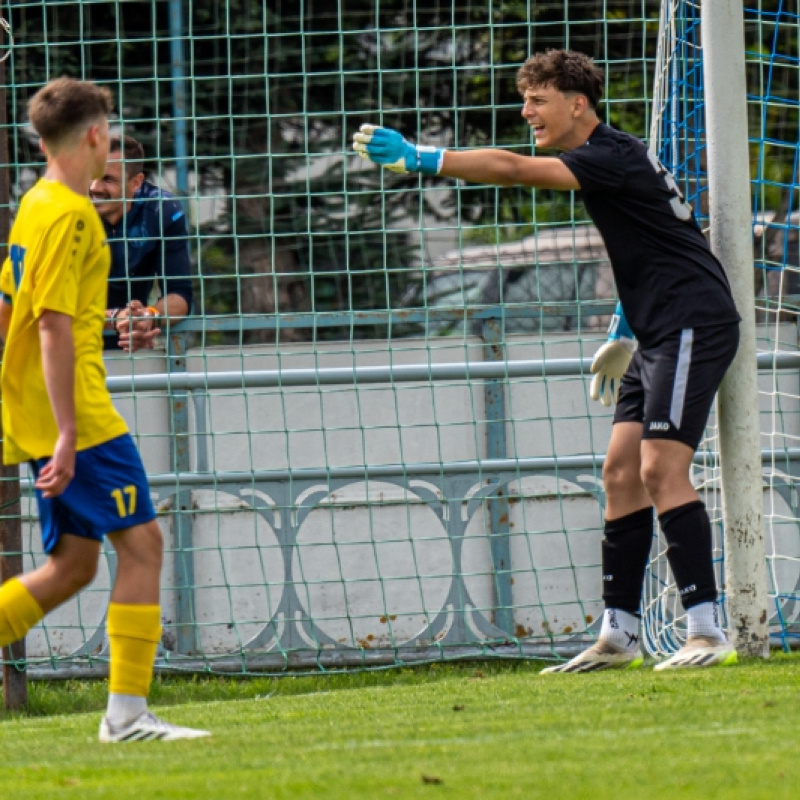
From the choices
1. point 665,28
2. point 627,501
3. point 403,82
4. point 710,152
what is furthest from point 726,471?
point 403,82

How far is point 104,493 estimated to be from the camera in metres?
3.61

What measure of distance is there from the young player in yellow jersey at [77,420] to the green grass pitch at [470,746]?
0.29m

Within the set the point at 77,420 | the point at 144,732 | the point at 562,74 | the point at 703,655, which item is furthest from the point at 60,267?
the point at 703,655

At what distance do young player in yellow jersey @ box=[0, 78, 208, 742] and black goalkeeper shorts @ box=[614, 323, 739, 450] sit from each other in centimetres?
193

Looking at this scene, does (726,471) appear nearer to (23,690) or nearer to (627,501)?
(627,501)

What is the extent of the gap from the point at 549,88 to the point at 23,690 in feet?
10.5

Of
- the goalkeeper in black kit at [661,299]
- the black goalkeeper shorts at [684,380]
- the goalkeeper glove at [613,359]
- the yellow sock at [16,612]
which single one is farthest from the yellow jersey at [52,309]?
the goalkeeper glove at [613,359]

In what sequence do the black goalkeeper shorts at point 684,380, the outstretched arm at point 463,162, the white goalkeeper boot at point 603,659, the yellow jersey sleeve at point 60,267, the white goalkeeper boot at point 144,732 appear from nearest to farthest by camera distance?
the yellow jersey sleeve at point 60,267 → the white goalkeeper boot at point 144,732 → the outstretched arm at point 463,162 → the black goalkeeper shorts at point 684,380 → the white goalkeeper boot at point 603,659

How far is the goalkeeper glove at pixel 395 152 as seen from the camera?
4754 mm

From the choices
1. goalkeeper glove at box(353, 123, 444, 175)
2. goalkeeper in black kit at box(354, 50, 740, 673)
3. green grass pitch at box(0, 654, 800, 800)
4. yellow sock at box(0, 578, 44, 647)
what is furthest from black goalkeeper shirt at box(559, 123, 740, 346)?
yellow sock at box(0, 578, 44, 647)

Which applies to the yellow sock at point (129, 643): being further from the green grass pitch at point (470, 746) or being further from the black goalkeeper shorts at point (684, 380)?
the black goalkeeper shorts at point (684, 380)

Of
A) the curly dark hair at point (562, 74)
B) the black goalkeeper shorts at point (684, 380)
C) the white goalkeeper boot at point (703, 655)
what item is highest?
the curly dark hair at point (562, 74)

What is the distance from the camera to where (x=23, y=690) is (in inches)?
241

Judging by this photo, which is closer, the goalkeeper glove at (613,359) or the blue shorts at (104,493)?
the blue shorts at (104,493)
